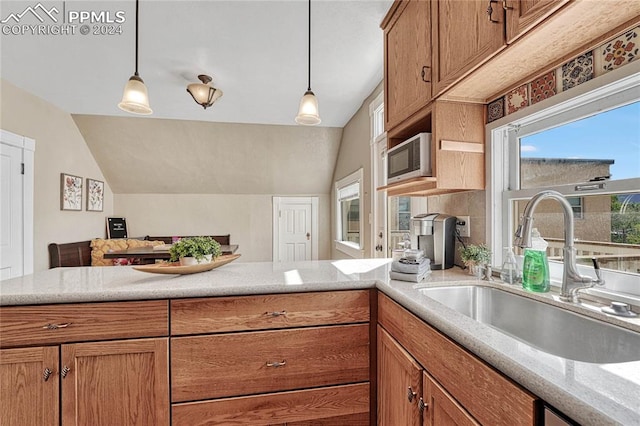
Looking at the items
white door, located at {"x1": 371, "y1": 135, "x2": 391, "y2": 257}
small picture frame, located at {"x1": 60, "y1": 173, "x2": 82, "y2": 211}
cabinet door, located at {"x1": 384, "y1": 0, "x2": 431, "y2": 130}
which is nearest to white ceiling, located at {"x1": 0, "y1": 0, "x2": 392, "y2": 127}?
cabinet door, located at {"x1": 384, "y1": 0, "x2": 431, "y2": 130}

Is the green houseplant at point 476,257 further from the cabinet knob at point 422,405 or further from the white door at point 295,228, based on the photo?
the white door at point 295,228

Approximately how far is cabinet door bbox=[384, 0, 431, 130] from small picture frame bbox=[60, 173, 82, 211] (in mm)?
4223

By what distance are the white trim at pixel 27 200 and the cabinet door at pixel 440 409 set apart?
412cm

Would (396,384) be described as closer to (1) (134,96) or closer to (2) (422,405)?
(2) (422,405)

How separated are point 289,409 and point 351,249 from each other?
3.13m

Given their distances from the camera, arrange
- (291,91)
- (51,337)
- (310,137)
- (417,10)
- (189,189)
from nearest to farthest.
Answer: (51,337) < (417,10) < (291,91) < (310,137) < (189,189)

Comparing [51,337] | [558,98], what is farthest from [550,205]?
[51,337]

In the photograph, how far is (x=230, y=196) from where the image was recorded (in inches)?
228

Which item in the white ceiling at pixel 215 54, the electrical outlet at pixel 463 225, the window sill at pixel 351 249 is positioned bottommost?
the window sill at pixel 351 249

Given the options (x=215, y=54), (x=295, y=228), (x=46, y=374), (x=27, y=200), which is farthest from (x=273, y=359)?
(x=295, y=228)

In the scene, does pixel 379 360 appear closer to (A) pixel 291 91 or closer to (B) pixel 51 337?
(B) pixel 51 337

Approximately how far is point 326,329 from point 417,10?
169cm

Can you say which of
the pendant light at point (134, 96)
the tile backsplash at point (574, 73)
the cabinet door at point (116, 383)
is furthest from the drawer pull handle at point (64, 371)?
the tile backsplash at point (574, 73)

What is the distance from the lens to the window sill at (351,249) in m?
3.99
